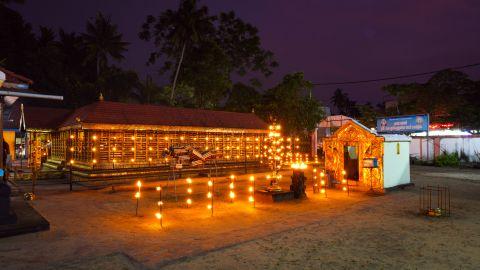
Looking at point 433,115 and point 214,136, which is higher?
point 433,115

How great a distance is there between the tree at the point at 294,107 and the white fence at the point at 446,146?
934 cm

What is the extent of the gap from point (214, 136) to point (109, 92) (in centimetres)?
3029

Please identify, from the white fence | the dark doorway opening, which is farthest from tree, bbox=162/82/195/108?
the white fence

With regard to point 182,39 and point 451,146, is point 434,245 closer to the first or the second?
point 451,146

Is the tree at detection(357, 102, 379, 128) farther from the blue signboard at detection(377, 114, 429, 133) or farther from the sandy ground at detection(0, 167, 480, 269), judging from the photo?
the sandy ground at detection(0, 167, 480, 269)

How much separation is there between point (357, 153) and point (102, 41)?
45649 mm

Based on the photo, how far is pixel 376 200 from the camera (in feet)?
40.7

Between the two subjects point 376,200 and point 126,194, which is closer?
point 376,200

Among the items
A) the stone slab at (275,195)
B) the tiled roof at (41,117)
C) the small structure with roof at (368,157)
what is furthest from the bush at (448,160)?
the tiled roof at (41,117)

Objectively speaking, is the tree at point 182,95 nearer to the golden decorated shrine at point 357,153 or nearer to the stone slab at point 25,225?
the golden decorated shrine at point 357,153

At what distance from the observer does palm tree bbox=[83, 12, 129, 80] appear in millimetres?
48812

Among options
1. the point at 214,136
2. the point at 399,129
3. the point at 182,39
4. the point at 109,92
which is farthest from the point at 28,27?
the point at 399,129

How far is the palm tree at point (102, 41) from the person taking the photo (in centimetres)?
4881

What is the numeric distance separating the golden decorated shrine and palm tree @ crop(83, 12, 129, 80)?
42572 millimetres
